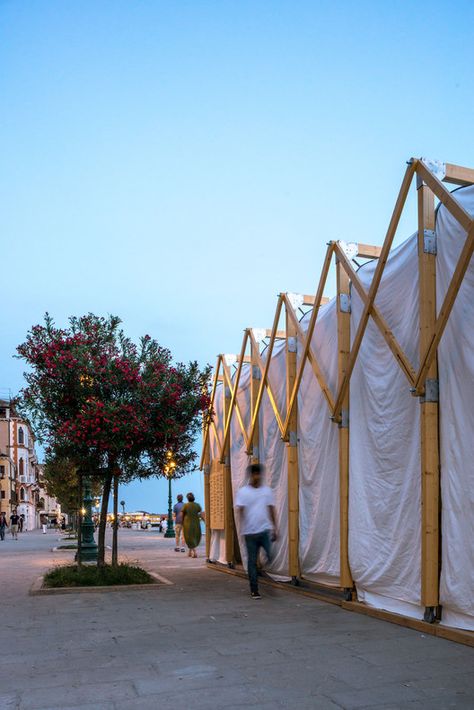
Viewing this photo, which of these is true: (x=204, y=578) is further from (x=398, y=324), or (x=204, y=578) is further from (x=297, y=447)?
(x=398, y=324)

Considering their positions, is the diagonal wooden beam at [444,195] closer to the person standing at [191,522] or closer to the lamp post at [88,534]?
the person standing at [191,522]

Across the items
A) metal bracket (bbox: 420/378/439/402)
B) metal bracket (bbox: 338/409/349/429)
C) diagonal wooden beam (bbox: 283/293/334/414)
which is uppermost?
diagonal wooden beam (bbox: 283/293/334/414)

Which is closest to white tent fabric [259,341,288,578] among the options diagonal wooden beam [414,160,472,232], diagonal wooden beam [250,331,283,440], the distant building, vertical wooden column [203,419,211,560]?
diagonal wooden beam [250,331,283,440]

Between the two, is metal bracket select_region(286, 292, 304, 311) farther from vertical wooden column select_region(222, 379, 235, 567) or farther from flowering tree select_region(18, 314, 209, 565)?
vertical wooden column select_region(222, 379, 235, 567)

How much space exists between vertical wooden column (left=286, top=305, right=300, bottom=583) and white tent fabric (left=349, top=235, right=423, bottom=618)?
217 cm

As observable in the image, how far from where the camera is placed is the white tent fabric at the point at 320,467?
10.4 m

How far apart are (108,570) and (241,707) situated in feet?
26.4

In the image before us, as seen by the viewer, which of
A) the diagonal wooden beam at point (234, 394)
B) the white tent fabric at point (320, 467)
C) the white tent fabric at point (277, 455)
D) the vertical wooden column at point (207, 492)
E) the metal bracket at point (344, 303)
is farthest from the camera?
the vertical wooden column at point (207, 492)

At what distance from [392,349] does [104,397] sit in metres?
5.37

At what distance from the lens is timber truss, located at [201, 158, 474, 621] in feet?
24.4

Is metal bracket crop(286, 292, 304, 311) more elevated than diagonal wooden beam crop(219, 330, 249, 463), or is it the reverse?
metal bracket crop(286, 292, 304, 311)

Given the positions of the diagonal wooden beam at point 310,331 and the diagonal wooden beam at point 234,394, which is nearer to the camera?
the diagonal wooden beam at point 310,331

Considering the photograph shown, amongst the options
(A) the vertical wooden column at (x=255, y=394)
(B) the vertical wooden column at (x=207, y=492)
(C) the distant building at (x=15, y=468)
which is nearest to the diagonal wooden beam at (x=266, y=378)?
(A) the vertical wooden column at (x=255, y=394)

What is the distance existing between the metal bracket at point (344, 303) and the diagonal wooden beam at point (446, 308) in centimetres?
248
